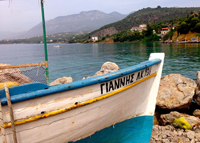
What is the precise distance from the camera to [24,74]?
5.89 m

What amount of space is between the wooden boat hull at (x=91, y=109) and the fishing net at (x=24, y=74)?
2939 millimetres

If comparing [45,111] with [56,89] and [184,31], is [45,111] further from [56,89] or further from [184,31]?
[184,31]

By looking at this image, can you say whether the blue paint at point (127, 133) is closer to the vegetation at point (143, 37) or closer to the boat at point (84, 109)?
the boat at point (84, 109)

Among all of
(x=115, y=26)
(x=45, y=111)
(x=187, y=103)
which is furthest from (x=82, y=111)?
(x=115, y=26)

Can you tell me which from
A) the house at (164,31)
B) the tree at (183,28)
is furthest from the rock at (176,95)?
the house at (164,31)

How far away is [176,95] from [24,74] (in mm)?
6061

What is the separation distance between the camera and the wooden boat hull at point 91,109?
2777 mm

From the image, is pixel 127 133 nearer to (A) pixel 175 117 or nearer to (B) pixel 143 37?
(A) pixel 175 117

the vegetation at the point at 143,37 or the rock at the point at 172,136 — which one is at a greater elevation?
the vegetation at the point at 143,37

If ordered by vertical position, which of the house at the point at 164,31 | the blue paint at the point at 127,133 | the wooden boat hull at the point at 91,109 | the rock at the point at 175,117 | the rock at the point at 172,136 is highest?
the house at the point at 164,31

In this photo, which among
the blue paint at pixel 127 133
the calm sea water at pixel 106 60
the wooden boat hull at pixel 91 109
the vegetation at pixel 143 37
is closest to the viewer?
the wooden boat hull at pixel 91 109

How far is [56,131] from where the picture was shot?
123 inches

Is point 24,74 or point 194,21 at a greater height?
point 194,21

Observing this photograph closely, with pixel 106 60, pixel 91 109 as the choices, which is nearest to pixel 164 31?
pixel 106 60
